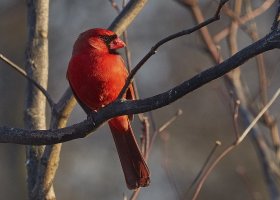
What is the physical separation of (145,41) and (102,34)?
9.07m

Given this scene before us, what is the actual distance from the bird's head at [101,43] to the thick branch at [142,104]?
0.90 meters

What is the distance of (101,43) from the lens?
424cm

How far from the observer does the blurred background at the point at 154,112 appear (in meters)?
12.2

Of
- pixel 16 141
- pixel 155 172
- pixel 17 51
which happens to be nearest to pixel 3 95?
pixel 17 51

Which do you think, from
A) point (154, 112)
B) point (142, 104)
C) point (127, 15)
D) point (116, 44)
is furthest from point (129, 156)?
point (154, 112)

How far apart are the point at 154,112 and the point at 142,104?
31.9 feet

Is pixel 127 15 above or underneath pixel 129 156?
above

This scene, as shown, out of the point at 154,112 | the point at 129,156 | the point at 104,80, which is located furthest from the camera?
the point at 154,112

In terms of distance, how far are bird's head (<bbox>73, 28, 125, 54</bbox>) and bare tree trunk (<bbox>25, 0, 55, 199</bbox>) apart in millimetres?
242

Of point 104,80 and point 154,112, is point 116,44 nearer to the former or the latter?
point 104,80

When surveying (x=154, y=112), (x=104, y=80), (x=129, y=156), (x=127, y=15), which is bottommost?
(x=154, y=112)

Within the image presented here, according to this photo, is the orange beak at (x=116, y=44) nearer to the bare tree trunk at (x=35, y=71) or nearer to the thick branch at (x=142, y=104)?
the bare tree trunk at (x=35, y=71)

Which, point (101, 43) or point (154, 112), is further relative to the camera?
point (154, 112)

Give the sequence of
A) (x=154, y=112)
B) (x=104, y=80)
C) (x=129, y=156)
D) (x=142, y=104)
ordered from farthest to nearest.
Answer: (x=154, y=112), (x=129, y=156), (x=104, y=80), (x=142, y=104)
